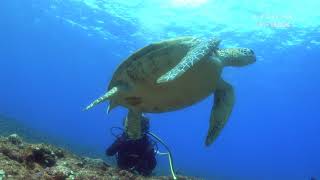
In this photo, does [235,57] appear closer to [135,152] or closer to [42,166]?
[135,152]

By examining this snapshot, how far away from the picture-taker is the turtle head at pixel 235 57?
658cm

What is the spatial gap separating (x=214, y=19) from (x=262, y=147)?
6047 inches

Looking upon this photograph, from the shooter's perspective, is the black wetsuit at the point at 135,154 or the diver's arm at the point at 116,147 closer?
the black wetsuit at the point at 135,154

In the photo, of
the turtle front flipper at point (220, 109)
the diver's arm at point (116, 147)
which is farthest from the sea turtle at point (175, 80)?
the diver's arm at point (116, 147)

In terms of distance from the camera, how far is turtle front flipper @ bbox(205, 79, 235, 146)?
239 inches

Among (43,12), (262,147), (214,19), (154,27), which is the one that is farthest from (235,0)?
(262,147)

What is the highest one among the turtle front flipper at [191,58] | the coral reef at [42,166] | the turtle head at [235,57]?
the turtle head at [235,57]

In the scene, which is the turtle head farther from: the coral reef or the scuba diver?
the coral reef

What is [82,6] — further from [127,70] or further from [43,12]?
[127,70]

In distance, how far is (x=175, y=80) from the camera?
19.0 feet

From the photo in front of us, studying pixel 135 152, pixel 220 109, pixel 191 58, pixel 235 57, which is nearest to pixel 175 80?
pixel 191 58

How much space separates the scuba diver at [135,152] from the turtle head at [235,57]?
6.80 feet

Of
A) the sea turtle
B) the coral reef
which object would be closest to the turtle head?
the sea turtle

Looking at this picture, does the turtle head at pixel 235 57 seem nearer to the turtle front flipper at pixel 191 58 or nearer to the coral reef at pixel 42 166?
the turtle front flipper at pixel 191 58
